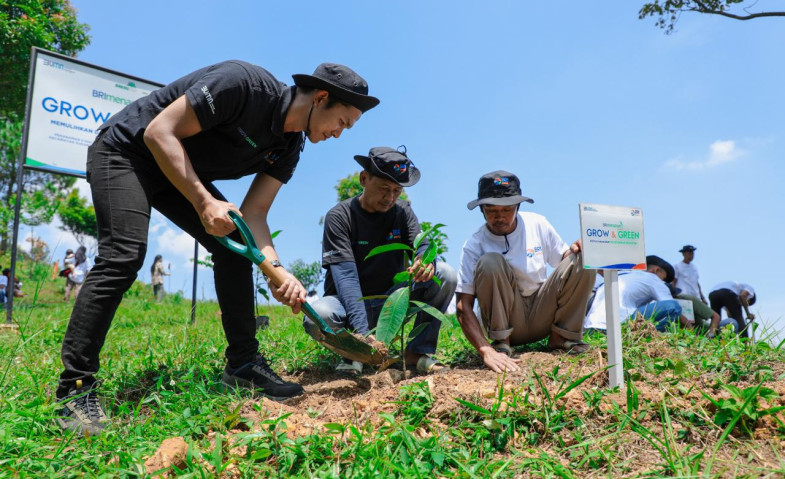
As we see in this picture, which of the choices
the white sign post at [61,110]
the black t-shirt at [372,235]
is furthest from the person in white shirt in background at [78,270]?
the black t-shirt at [372,235]

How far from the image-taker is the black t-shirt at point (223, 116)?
6.77 feet

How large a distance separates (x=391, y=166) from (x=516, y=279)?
1016 mm

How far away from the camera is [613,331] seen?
6.96 feet

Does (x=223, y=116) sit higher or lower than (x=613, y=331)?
higher

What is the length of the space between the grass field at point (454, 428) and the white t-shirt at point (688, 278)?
255 inches

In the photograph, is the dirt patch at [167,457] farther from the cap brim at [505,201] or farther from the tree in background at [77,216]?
the tree in background at [77,216]

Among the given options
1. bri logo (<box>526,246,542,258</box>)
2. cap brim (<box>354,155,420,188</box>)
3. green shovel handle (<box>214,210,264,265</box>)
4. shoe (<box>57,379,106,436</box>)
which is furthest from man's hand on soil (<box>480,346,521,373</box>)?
shoe (<box>57,379,106,436</box>)

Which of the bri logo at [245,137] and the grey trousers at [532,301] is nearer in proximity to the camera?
the bri logo at [245,137]

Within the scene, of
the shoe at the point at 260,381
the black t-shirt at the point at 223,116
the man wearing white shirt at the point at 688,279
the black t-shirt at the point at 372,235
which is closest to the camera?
the black t-shirt at the point at 223,116

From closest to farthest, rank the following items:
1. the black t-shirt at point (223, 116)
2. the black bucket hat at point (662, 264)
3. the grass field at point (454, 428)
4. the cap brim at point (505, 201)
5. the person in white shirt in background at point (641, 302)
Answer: the grass field at point (454, 428) < the black t-shirt at point (223, 116) < the cap brim at point (505, 201) < the person in white shirt in background at point (641, 302) < the black bucket hat at point (662, 264)

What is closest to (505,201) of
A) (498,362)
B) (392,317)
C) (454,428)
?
(498,362)

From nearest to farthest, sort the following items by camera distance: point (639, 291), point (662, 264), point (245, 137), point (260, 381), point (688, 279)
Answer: point (245, 137) → point (260, 381) → point (639, 291) → point (662, 264) → point (688, 279)

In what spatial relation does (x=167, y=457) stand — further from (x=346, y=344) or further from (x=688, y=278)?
(x=688, y=278)

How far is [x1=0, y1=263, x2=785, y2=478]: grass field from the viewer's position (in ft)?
5.31
